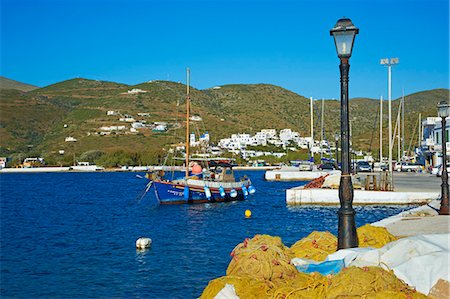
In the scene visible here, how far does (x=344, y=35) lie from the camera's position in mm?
9094

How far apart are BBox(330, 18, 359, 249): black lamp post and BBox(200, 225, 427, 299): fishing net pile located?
1.28 metres

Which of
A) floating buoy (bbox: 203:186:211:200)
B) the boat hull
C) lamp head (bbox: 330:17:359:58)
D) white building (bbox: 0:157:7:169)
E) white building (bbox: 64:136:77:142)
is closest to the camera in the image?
lamp head (bbox: 330:17:359:58)

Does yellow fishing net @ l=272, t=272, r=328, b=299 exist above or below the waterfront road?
above

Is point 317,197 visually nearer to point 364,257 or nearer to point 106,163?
point 364,257

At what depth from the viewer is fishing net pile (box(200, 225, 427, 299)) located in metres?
6.51

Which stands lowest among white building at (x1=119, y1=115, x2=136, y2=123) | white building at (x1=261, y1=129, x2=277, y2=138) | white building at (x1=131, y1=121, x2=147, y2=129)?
white building at (x1=261, y1=129, x2=277, y2=138)

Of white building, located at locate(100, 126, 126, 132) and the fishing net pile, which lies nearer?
the fishing net pile

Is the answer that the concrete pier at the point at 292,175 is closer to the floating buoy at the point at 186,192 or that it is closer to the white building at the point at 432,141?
the white building at the point at 432,141

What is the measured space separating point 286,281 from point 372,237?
3638 mm

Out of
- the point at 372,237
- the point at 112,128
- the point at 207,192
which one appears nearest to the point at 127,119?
the point at 112,128

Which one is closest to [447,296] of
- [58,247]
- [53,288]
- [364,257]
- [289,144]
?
[364,257]

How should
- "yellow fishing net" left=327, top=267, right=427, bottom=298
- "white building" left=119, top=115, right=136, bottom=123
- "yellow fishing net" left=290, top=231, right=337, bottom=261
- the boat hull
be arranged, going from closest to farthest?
"yellow fishing net" left=327, top=267, right=427, bottom=298 → "yellow fishing net" left=290, top=231, right=337, bottom=261 → the boat hull → "white building" left=119, top=115, right=136, bottom=123

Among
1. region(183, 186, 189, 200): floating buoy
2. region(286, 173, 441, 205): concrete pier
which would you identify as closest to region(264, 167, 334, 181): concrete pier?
region(183, 186, 189, 200): floating buoy

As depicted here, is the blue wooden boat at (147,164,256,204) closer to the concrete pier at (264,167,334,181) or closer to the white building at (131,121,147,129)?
the concrete pier at (264,167,334,181)
